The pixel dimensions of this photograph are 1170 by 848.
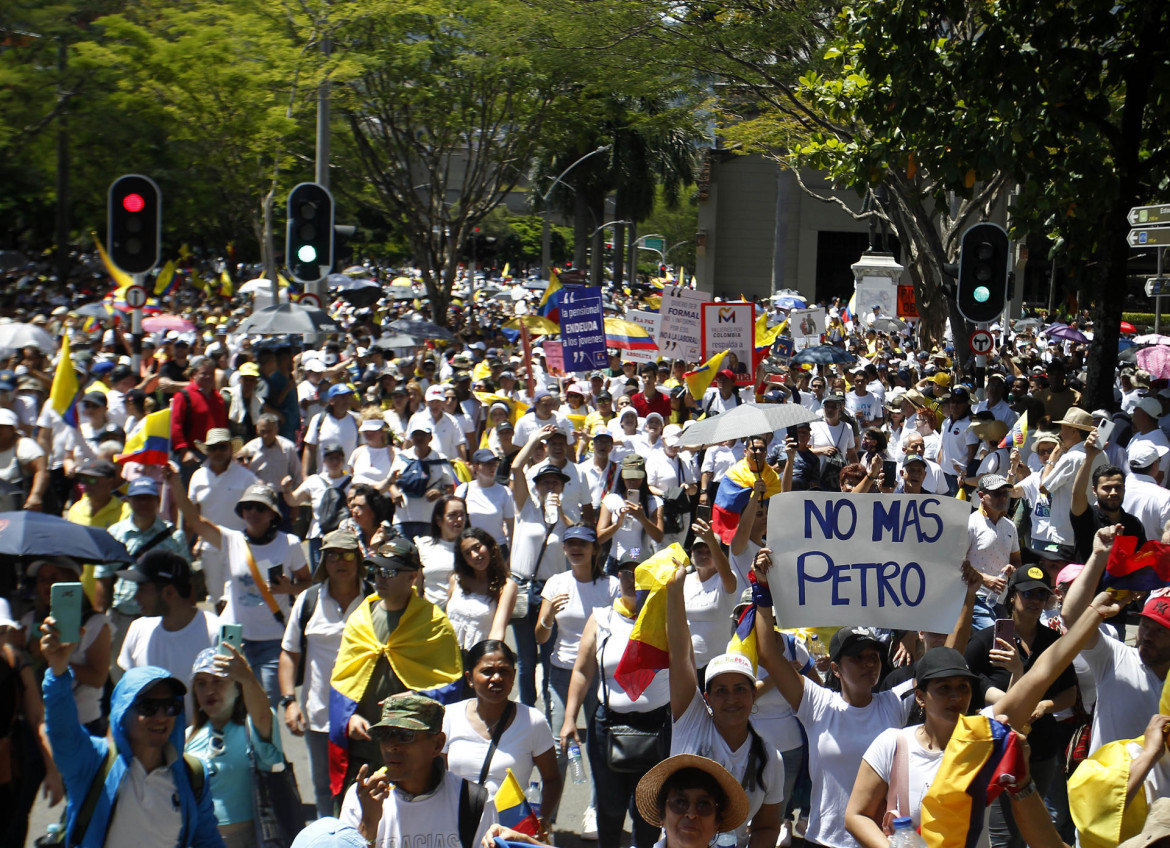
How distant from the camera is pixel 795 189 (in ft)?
188

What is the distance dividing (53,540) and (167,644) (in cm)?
79

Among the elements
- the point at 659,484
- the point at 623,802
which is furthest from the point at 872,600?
the point at 659,484

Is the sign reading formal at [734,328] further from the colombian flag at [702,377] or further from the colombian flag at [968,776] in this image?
the colombian flag at [968,776]

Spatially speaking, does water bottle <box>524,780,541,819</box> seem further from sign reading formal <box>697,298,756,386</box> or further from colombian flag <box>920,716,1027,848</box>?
sign reading formal <box>697,298,756,386</box>

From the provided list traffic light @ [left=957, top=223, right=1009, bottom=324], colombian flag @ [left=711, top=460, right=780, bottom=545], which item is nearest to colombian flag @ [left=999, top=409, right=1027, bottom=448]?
traffic light @ [left=957, top=223, right=1009, bottom=324]

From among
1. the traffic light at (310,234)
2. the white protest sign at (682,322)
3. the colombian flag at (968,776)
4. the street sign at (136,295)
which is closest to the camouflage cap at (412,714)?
the colombian flag at (968,776)

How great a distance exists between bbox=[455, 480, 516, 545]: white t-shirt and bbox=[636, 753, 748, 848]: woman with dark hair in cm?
453

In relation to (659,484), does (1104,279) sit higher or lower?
higher

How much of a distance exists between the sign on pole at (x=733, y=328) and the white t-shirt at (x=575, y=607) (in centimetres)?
844

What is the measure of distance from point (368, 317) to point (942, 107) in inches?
866

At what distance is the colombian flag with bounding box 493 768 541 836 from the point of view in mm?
4223

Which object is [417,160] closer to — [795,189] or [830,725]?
[830,725]

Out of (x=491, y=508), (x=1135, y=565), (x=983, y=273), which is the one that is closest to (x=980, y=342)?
(x=983, y=273)

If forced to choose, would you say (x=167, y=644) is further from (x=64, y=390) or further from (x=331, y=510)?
(x=64, y=390)
